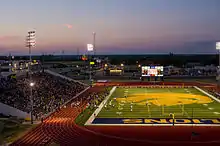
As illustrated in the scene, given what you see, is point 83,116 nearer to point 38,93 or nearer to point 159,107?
point 159,107

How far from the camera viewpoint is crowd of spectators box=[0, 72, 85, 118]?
105 ft

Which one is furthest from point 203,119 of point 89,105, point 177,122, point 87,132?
point 89,105

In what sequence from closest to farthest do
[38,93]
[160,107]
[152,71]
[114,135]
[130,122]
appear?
[114,135] → [130,122] → [160,107] → [38,93] → [152,71]

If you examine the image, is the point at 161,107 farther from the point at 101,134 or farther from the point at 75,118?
the point at 101,134

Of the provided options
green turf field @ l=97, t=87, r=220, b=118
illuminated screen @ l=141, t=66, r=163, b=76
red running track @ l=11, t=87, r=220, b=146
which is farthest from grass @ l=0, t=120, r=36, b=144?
illuminated screen @ l=141, t=66, r=163, b=76

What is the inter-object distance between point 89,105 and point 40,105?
6040mm

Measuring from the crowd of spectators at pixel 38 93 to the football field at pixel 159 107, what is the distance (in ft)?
20.3

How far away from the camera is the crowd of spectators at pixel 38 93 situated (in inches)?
1257

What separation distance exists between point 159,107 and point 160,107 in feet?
0.38

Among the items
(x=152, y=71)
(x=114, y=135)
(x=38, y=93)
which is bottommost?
(x=114, y=135)

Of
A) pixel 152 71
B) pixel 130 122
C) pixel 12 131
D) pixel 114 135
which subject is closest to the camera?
pixel 114 135

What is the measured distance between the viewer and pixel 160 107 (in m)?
35.7

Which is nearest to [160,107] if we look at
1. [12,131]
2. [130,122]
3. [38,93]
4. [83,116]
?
[130,122]

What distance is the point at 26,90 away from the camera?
3859 cm
